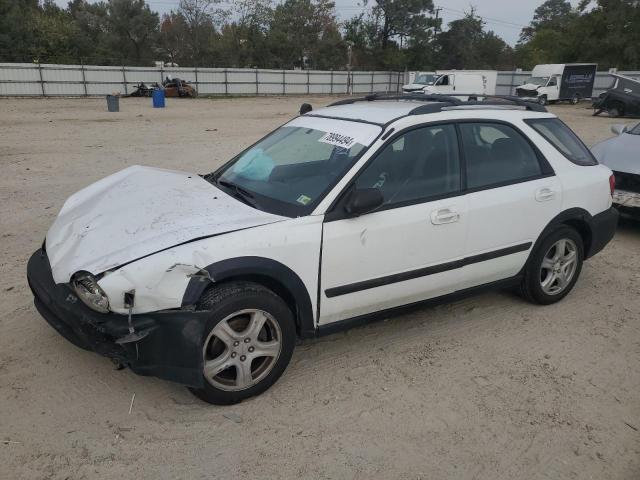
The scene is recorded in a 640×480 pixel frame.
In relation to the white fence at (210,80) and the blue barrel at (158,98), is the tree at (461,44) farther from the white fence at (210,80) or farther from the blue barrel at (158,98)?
the blue barrel at (158,98)

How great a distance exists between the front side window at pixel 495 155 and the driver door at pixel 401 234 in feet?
0.43

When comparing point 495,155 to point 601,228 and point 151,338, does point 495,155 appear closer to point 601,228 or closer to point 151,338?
point 601,228

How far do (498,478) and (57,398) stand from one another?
2407 millimetres

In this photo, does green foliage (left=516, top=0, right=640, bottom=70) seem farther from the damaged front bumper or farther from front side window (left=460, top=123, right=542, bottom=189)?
the damaged front bumper

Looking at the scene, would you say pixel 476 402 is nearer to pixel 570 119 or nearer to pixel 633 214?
pixel 633 214

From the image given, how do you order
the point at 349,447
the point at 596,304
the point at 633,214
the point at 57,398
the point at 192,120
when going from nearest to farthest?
the point at 349,447
the point at 57,398
the point at 596,304
the point at 633,214
the point at 192,120

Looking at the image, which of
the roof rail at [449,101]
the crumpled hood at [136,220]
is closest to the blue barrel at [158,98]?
the roof rail at [449,101]

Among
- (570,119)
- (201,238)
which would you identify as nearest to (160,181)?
(201,238)

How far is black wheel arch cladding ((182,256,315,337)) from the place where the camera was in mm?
2643

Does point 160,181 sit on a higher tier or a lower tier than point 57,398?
higher

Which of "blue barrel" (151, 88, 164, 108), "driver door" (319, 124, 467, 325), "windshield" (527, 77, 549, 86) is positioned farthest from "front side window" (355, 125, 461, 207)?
"windshield" (527, 77, 549, 86)

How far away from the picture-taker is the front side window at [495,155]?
12.1 ft

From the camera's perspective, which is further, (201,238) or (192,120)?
(192,120)

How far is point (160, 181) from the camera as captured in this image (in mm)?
3727
